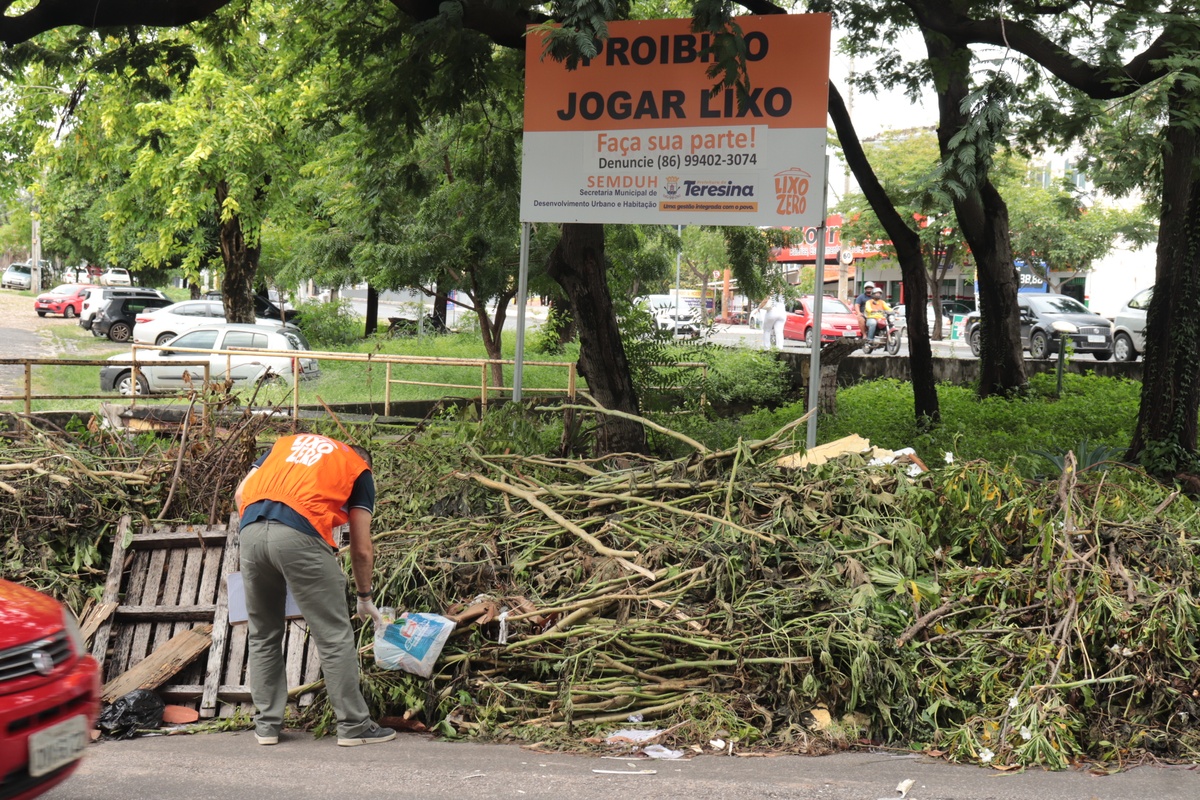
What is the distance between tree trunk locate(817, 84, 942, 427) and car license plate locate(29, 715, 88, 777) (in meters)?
11.5

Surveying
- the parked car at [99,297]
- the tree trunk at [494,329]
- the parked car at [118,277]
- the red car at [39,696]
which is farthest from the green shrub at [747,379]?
the parked car at [118,277]

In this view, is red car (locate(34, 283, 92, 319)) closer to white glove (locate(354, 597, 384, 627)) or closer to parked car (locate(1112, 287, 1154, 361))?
parked car (locate(1112, 287, 1154, 361))

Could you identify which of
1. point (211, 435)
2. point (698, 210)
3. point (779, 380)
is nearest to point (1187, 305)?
point (698, 210)

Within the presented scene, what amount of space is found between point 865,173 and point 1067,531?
30.4 feet

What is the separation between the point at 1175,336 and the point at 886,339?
21.4 m

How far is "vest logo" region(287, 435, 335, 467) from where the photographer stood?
5.19m

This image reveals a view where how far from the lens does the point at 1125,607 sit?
17.6 ft

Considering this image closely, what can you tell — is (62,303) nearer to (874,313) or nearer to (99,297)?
(99,297)

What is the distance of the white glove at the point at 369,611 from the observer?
545 centimetres

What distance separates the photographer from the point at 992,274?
51.0 ft

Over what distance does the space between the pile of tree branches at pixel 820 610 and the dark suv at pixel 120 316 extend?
3076 cm

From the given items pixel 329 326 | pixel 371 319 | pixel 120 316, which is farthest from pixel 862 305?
pixel 120 316

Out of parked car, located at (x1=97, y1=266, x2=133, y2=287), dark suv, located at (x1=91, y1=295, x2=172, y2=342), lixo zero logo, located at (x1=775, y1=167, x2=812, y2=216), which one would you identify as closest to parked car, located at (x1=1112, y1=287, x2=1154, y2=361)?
lixo zero logo, located at (x1=775, y1=167, x2=812, y2=216)

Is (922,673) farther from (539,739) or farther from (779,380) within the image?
(779,380)
